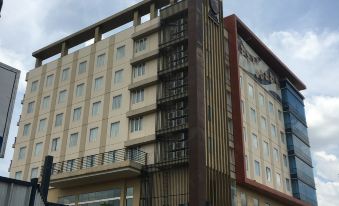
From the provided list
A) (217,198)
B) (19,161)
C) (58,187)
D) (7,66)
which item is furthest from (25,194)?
(19,161)

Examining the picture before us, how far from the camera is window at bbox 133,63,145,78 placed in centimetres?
4203

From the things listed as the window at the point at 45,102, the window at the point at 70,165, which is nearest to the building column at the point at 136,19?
the window at the point at 45,102

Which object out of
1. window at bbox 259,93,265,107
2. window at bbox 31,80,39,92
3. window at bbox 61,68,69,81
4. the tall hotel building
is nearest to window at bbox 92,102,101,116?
the tall hotel building

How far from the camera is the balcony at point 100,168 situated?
3572 cm

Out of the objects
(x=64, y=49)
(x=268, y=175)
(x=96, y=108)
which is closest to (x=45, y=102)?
(x=64, y=49)

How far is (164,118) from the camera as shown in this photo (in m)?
38.4

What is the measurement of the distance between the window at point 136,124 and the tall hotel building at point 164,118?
0.10m

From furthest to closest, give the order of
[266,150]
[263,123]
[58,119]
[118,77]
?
1. [263,123]
2. [266,150]
3. [58,119]
4. [118,77]

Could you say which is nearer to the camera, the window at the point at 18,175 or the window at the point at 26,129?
the window at the point at 18,175

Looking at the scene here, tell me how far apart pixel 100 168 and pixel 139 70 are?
1120 cm

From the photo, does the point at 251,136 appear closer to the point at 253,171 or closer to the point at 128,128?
the point at 253,171

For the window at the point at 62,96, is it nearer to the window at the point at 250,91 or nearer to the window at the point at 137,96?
the window at the point at 137,96

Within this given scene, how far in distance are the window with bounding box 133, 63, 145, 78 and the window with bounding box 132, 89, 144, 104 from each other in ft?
5.75

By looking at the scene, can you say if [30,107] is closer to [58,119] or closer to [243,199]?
[58,119]
